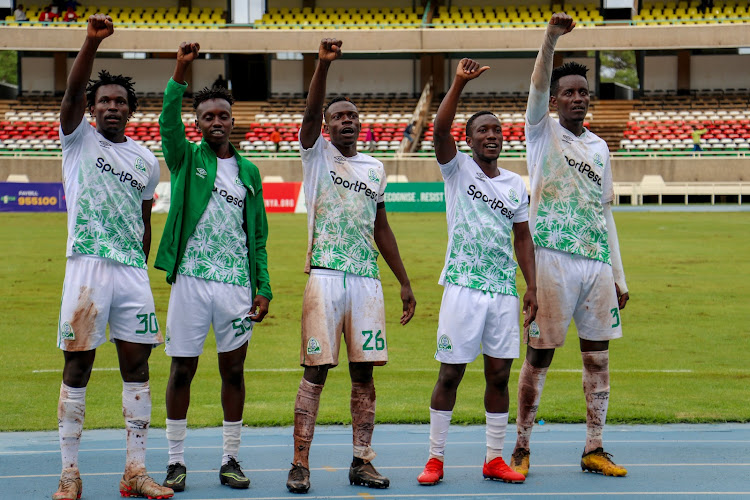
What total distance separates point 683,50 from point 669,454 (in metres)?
44.7

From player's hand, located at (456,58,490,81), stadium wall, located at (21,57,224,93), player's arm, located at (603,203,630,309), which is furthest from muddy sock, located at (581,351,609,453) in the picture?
stadium wall, located at (21,57,224,93)

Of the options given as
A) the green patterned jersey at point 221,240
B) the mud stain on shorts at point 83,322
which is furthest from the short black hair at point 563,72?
the mud stain on shorts at point 83,322

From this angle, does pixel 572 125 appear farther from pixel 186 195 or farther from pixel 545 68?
pixel 186 195

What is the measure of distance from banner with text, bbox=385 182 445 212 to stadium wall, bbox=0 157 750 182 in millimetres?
4847

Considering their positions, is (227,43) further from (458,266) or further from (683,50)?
(458,266)

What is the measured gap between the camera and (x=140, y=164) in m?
6.14

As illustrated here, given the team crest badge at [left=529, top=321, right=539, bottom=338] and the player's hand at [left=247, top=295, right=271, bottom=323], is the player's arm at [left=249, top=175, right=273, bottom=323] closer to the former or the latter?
the player's hand at [left=247, top=295, right=271, bottom=323]

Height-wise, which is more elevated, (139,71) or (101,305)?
(139,71)

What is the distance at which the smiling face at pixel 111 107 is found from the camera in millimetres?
6035

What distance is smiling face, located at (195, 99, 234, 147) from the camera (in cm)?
630

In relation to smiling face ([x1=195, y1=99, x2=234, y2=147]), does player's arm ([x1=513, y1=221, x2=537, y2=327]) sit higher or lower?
lower

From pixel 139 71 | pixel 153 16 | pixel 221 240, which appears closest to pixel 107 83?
pixel 221 240

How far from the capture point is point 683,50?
159ft

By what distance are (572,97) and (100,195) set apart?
3.04 meters
